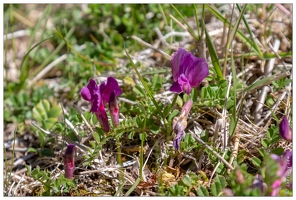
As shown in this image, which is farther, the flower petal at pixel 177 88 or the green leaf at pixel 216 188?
the flower petal at pixel 177 88

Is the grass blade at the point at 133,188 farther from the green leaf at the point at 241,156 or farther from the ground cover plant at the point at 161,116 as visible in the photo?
the green leaf at the point at 241,156

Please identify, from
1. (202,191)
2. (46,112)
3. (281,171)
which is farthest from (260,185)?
(46,112)

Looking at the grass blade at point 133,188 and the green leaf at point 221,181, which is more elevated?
the green leaf at point 221,181

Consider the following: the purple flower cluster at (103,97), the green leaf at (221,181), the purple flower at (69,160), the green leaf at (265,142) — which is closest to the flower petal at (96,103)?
the purple flower cluster at (103,97)

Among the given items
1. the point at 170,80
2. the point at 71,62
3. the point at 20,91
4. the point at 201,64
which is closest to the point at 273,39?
the point at 170,80

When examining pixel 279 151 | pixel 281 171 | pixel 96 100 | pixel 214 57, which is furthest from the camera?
pixel 214 57

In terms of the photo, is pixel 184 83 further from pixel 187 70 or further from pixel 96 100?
pixel 96 100

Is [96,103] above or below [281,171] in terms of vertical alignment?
above
